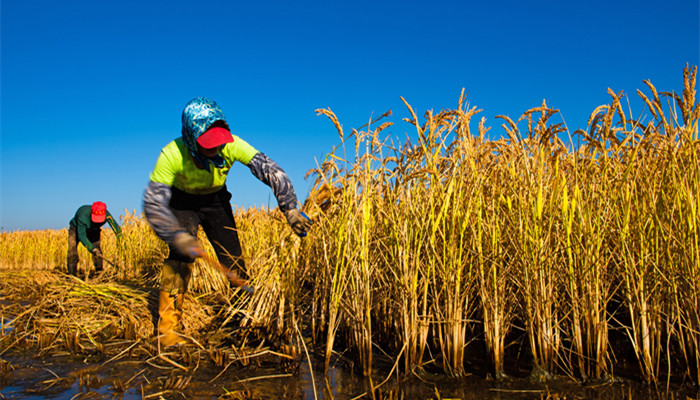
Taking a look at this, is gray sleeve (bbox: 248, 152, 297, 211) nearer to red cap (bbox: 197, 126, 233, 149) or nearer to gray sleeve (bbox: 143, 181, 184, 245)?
red cap (bbox: 197, 126, 233, 149)

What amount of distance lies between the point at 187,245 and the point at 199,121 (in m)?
0.94

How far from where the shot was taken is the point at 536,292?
2.39 meters

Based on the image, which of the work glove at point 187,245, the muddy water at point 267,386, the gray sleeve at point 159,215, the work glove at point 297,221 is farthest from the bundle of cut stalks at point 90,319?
the work glove at point 297,221

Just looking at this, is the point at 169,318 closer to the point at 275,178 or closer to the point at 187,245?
the point at 187,245

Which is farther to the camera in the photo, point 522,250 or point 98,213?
point 98,213

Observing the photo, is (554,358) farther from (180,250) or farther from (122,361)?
(122,361)

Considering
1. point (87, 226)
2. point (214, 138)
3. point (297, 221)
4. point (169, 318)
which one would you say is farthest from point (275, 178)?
point (87, 226)

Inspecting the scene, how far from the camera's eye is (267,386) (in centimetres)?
253

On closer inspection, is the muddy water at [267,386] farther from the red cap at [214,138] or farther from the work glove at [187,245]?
the red cap at [214,138]

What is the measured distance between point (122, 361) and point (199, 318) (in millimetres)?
977

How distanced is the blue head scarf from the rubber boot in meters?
1.13

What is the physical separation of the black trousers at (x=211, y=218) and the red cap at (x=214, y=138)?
28.6 inches

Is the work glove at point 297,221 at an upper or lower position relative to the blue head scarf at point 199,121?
lower

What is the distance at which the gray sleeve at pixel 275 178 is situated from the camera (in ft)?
10.5
